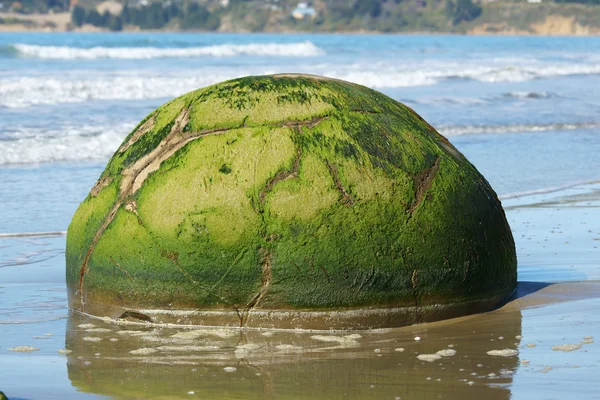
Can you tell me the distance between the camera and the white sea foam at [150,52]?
40.8 meters

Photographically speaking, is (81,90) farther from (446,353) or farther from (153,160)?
(446,353)

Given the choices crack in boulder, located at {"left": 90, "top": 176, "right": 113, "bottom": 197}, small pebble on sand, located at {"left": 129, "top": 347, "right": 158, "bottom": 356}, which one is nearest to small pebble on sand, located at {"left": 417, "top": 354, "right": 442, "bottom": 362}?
small pebble on sand, located at {"left": 129, "top": 347, "right": 158, "bottom": 356}

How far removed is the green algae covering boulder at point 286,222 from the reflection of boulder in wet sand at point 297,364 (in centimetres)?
13

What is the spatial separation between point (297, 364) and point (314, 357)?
12cm

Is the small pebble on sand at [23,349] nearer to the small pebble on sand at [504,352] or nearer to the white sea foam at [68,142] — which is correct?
the small pebble on sand at [504,352]

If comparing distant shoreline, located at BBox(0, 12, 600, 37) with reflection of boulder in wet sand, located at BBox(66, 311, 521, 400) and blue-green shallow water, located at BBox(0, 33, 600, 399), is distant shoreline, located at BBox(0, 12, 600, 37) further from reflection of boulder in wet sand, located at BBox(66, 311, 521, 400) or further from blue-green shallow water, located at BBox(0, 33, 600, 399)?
reflection of boulder in wet sand, located at BBox(66, 311, 521, 400)

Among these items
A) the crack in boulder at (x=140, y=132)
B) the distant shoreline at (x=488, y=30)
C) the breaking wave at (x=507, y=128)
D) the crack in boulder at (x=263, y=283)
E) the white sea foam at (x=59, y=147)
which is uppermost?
the distant shoreline at (x=488, y=30)

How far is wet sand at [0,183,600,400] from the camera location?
12.7ft

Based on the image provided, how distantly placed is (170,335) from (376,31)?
112 m

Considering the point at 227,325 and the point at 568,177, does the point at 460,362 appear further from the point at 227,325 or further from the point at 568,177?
the point at 568,177

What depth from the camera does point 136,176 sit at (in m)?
4.96

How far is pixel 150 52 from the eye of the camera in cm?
4456

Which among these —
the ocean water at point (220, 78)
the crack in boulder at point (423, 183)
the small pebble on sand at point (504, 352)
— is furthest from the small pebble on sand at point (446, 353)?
the ocean water at point (220, 78)

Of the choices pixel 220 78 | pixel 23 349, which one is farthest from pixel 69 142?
pixel 220 78
